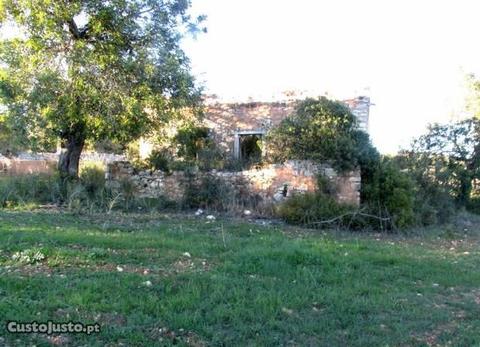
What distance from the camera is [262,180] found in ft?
42.7

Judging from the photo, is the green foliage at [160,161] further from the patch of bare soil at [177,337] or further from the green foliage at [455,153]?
the patch of bare soil at [177,337]

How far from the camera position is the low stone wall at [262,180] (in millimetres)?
12078

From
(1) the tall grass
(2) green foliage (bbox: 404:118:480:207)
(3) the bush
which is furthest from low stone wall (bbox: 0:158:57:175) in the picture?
(2) green foliage (bbox: 404:118:480:207)

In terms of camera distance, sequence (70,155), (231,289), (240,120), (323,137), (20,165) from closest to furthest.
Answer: (231,289) < (323,137) < (70,155) < (240,120) < (20,165)

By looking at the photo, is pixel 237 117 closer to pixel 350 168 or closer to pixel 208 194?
pixel 208 194

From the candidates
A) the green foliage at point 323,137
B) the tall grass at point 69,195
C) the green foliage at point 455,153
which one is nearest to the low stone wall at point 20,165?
the tall grass at point 69,195

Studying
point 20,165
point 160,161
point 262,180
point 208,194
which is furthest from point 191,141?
point 20,165

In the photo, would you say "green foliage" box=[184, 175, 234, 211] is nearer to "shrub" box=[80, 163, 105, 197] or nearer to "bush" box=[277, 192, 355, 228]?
"bush" box=[277, 192, 355, 228]

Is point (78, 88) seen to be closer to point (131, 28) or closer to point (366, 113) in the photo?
point (131, 28)

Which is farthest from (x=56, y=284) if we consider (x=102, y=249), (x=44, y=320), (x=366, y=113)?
(x=366, y=113)

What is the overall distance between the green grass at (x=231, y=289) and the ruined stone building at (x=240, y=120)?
8.79 metres

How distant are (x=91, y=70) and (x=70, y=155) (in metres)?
3.30

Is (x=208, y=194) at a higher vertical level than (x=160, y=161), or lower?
lower

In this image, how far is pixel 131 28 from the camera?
43.3 feet
